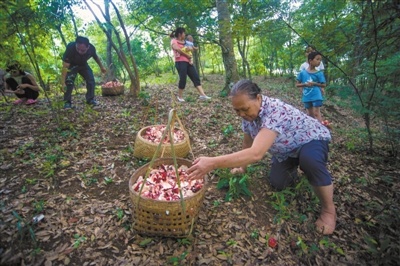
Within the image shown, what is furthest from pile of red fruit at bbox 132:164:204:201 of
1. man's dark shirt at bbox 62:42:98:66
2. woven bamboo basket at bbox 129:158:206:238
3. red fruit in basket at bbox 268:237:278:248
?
man's dark shirt at bbox 62:42:98:66

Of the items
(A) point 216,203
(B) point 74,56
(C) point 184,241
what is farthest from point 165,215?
(B) point 74,56

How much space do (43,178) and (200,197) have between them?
2225 mm

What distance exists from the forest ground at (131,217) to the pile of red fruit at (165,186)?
1.32 ft

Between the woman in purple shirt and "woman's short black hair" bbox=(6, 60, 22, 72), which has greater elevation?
"woman's short black hair" bbox=(6, 60, 22, 72)

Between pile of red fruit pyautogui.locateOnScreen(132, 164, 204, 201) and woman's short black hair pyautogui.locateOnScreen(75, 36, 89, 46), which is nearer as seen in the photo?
pile of red fruit pyautogui.locateOnScreen(132, 164, 204, 201)

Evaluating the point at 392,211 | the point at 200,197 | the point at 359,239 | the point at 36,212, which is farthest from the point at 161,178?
the point at 392,211

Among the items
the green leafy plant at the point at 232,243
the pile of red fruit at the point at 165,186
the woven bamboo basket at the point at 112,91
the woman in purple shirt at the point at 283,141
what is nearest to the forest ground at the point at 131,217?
the green leafy plant at the point at 232,243

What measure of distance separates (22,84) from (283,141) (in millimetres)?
6528

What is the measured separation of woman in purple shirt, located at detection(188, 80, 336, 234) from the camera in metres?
1.95

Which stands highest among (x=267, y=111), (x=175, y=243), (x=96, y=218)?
(x=267, y=111)

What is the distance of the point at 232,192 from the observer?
2.79 metres

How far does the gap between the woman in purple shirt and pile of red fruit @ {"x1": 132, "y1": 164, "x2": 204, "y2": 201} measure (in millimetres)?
496

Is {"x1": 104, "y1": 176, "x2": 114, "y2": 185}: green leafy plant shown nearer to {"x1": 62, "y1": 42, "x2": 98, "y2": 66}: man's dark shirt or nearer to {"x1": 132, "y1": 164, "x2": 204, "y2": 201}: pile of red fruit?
{"x1": 132, "y1": 164, "x2": 204, "y2": 201}: pile of red fruit

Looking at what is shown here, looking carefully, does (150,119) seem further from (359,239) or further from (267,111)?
(359,239)
